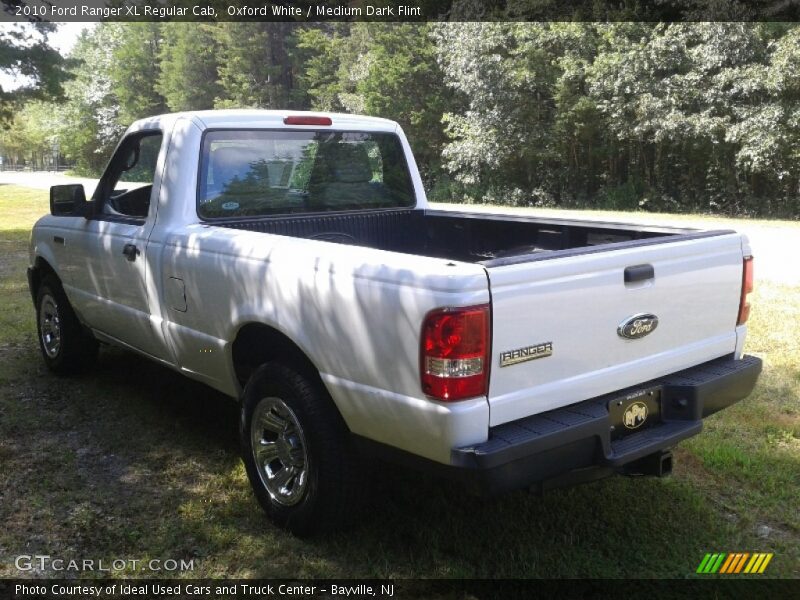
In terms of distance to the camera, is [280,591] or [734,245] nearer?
[280,591]

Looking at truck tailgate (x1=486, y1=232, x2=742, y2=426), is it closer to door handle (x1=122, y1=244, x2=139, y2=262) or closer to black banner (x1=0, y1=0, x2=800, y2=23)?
door handle (x1=122, y1=244, x2=139, y2=262)

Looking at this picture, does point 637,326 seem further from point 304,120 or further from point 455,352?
point 304,120

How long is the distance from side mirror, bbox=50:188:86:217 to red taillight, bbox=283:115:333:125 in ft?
A: 5.02

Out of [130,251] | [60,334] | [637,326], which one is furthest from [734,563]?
[60,334]

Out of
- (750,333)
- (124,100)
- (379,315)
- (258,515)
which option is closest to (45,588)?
(258,515)

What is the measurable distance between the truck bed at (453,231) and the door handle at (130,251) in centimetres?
52

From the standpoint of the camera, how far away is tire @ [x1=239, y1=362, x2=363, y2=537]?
326cm

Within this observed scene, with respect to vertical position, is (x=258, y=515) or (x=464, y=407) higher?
(x=464, y=407)

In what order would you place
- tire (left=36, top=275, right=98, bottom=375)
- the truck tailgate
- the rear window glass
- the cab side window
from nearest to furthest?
the truck tailgate < the rear window glass < the cab side window < tire (left=36, top=275, right=98, bottom=375)

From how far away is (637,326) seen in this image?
322 centimetres

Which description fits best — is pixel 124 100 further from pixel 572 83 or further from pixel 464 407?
pixel 464 407

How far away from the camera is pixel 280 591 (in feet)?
10.6

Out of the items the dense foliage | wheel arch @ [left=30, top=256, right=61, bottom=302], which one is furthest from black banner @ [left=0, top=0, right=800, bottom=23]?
wheel arch @ [left=30, top=256, right=61, bottom=302]

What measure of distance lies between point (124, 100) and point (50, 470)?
58.5 m
